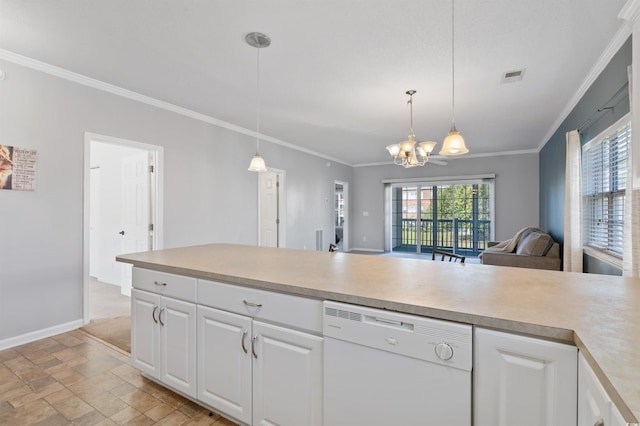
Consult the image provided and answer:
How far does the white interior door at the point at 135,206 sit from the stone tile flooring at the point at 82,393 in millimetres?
1579

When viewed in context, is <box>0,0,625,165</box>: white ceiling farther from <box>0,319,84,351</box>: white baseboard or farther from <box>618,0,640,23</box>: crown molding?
<box>0,319,84,351</box>: white baseboard

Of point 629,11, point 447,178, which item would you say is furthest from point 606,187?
point 447,178

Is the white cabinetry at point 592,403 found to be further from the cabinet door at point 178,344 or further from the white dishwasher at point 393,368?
the cabinet door at point 178,344

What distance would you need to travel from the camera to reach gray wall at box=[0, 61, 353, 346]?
2.70 meters

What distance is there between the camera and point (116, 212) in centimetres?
454

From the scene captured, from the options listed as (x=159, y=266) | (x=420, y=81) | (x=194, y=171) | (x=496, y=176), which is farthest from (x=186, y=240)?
(x=496, y=176)

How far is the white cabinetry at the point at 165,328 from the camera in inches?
70.6

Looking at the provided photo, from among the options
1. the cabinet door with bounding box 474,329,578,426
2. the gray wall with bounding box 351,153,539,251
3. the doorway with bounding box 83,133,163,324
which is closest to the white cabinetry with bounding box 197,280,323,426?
the cabinet door with bounding box 474,329,578,426

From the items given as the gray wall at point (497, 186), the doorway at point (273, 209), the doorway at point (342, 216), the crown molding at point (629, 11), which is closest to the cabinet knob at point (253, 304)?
the crown molding at point (629, 11)

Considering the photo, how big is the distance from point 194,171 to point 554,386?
14.0 ft

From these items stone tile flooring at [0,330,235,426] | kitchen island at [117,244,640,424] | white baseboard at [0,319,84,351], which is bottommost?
stone tile flooring at [0,330,235,426]

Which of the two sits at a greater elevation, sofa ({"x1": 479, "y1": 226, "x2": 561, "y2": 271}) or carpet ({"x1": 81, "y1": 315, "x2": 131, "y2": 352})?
sofa ({"x1": 479, "y1": 226, "x2": 561, "y2": 271})

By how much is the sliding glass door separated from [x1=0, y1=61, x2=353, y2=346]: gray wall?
5507 mm

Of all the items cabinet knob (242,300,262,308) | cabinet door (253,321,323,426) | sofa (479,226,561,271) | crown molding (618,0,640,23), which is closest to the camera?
cabinet door (253,321,323,426)
